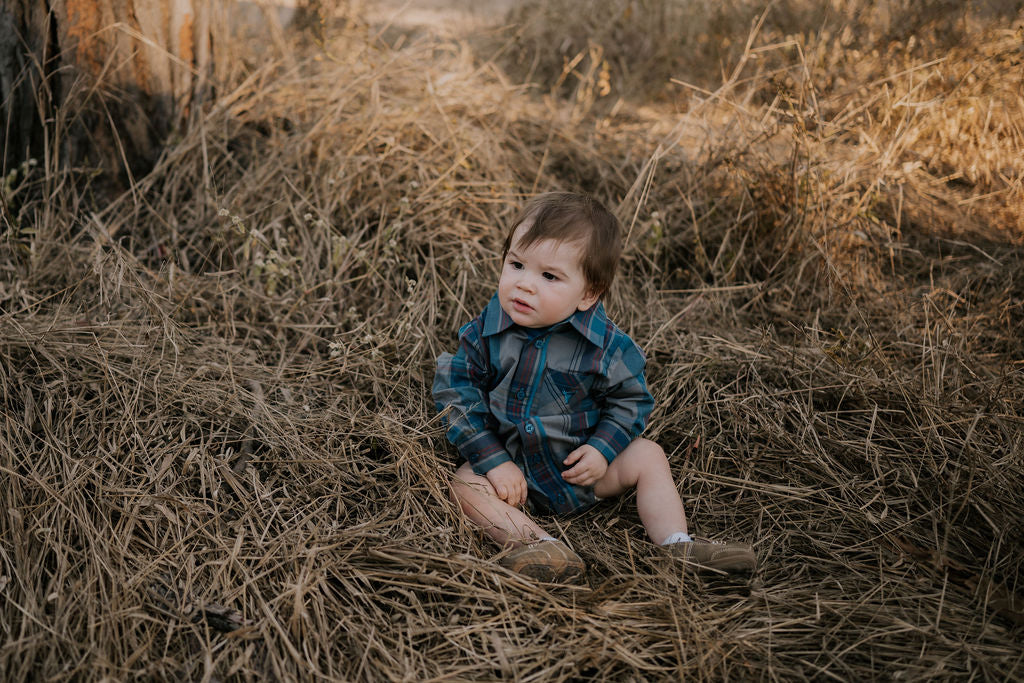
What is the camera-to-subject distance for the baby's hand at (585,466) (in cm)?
207

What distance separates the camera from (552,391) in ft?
7.09

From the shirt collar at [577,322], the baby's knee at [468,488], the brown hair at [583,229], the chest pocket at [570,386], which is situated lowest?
the baby's knee at [468,488]

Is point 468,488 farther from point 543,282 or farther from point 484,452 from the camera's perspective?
point 543,282

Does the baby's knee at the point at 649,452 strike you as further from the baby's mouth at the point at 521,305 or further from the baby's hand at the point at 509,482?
the baby's mouth at the point at 521,305

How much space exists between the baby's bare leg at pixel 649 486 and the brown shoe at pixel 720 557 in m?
0.12

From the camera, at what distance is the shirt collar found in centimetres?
214

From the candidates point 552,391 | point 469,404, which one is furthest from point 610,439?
point 469,404

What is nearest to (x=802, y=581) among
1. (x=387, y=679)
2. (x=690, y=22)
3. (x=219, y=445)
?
(x=387, y=679)

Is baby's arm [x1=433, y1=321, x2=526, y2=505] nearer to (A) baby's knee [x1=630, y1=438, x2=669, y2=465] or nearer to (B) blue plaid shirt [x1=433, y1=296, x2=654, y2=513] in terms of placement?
(B) blue plaid shirt [x1=433, y1=296, x2=654, y2=513]

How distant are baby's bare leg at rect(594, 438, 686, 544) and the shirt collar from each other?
350mm

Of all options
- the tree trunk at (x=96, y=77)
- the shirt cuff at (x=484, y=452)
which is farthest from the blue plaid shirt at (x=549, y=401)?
the tree trunk at (x=96, y=77)

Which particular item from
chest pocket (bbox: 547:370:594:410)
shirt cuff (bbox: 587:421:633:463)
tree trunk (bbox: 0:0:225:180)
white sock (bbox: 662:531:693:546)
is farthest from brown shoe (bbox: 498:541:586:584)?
tree trunk (bbox: 0:0:225:180)

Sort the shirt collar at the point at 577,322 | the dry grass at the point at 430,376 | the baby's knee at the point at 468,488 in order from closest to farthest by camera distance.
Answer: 1. the dry grass at the point at 430,376
2. the baby's knee at the point at 468,488
3. the shirt collar at the point at 577,322

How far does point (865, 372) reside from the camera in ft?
8.00
